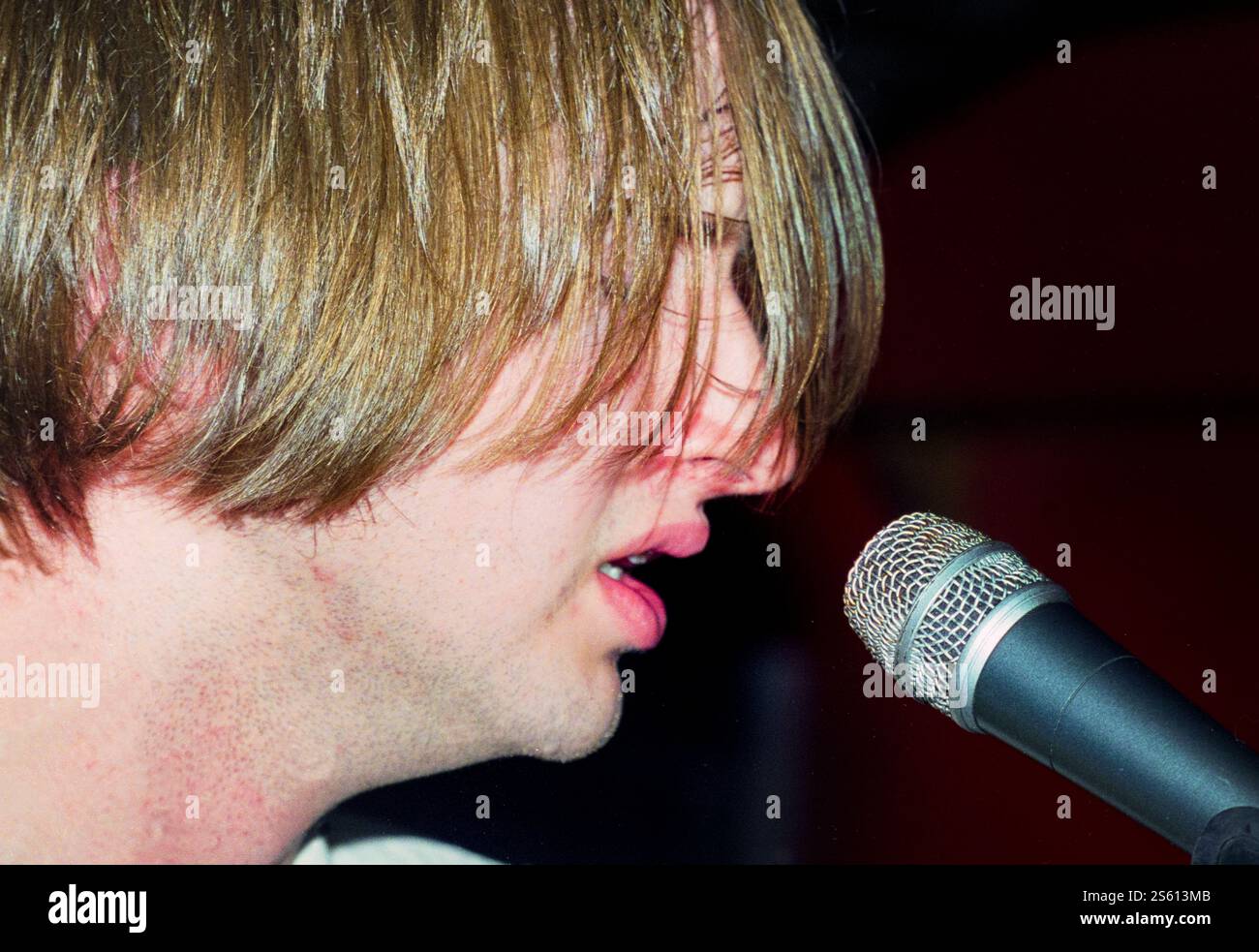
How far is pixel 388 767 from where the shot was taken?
992 millimetres

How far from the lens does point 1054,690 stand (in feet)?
1.80

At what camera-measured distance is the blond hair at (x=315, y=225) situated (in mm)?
801

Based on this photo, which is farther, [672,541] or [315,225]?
[672,541]

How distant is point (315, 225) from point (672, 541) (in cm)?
46

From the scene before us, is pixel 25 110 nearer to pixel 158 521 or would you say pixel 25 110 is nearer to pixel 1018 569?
pixel 158 521

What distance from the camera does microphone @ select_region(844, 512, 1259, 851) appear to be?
0.52 metres

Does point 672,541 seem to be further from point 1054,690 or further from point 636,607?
point 1054,690

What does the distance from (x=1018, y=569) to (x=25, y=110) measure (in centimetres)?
79

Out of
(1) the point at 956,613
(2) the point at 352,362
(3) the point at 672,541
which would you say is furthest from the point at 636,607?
(1) the point at 956,613

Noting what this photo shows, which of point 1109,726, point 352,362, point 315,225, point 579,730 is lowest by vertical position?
point 579,730

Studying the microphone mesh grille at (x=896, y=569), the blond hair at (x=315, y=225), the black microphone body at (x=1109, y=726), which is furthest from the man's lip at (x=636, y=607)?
the black microphone body at (x=1109, y=726)

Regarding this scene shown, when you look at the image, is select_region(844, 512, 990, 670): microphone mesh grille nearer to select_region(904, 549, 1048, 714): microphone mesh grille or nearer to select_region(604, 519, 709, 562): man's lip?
select_region(904, 549, 1048, 714): microphone mesh grille

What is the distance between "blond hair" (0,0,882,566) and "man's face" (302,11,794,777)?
0.12 feet
